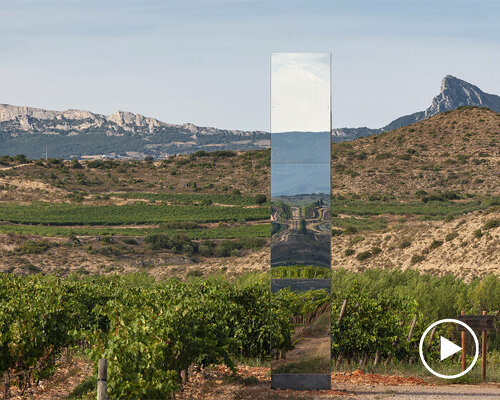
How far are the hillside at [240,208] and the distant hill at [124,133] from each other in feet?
97.0

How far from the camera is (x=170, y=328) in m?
7.30

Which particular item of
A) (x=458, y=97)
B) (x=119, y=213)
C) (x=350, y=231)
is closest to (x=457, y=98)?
(x=458, y=97)

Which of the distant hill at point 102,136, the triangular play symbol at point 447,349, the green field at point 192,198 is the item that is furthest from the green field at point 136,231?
the triangular play symbol at point 447,349

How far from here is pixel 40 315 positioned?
9.35 meters

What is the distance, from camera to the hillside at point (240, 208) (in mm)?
43812

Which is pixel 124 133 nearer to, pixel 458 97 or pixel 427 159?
pixel 458 97

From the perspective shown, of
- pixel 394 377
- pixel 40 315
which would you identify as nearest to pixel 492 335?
pixel 394 377

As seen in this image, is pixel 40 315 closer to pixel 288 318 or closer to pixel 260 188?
pixel 288 318

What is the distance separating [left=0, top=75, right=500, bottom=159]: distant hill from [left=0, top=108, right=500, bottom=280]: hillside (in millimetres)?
29580

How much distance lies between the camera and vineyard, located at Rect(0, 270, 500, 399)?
697 cm

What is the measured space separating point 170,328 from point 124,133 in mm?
129725

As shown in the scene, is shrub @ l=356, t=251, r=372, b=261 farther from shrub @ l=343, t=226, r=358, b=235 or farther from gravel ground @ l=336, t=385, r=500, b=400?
gravel ground @ l=336, t=385, r=500, b=400

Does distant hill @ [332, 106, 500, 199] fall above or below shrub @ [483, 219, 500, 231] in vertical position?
above

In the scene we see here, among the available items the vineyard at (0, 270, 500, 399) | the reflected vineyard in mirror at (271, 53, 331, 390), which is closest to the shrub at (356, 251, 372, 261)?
the vineyard at (0, 270, 500, 399)
